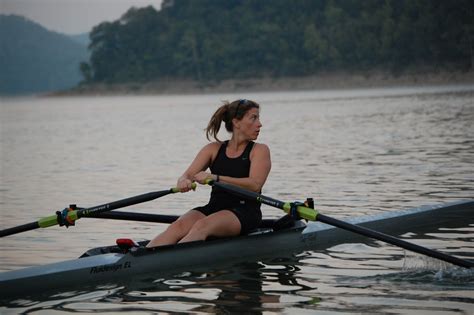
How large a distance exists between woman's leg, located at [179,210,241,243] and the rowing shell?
80 millimetres

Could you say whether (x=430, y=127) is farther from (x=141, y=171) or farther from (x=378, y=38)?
(x=378, y=38)

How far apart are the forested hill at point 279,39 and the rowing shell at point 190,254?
118030mm

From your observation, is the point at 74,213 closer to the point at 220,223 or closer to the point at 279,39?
the point at 220,223

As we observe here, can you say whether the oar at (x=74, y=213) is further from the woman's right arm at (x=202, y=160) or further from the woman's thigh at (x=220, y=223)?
the woman's thigh at (x=220, y=223)

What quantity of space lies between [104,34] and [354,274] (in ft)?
598

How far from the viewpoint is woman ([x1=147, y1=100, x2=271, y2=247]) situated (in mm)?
9008

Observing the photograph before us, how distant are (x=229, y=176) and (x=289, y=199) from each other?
18.6ft

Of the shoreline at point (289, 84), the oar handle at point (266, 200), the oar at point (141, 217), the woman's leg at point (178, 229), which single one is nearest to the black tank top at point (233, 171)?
the woman's leg at point (178, 229)

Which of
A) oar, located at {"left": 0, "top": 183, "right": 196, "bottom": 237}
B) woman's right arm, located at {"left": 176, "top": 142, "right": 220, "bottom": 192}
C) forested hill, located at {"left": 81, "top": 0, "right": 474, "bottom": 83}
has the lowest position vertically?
oar, located at {"left": 0, "top": 183, "right": 196, "bottom": 237}

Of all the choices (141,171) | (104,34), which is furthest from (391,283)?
(104,34)

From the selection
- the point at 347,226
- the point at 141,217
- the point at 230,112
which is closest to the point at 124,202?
the point at 141,217

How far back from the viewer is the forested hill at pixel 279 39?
134 meters

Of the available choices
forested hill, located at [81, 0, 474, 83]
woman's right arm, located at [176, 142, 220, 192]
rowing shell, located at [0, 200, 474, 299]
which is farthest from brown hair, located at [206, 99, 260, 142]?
forested hill, located at [81, 0, 474, 83]

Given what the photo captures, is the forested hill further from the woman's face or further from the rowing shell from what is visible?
the woman's face
